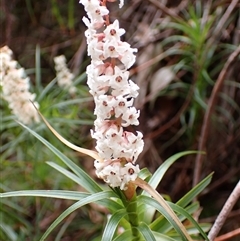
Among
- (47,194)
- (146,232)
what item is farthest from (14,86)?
(146,232)

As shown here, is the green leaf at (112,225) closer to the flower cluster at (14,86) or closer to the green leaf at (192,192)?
the green leaf at (192,192)

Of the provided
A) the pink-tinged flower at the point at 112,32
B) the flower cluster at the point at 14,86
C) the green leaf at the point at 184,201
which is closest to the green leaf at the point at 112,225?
the green leaf at the point at 184,201

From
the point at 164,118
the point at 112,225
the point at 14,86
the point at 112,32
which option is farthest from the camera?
the point at 164,118

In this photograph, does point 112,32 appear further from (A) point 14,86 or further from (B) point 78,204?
(A) point 14,86

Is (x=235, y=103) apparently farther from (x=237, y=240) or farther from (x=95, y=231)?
(x=95, y=231)

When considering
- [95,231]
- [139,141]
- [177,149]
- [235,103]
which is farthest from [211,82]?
[139,141]

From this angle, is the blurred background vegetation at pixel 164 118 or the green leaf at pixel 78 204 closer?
the green leaf at pixel 78 204
